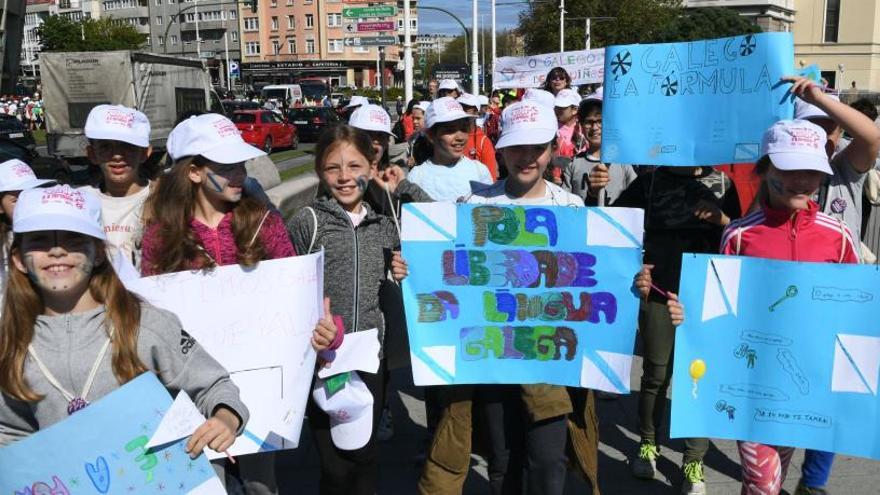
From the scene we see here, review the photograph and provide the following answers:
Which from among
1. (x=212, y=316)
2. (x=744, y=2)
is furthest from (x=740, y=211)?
(x=744, y=2)

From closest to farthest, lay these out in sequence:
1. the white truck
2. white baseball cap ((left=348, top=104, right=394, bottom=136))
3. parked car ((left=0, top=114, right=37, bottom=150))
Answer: white baseball cap ((left=348, top=104, right=394, bottom=136)), the white truck, parked car ((left=0, top=114, right=37, bottom=150))

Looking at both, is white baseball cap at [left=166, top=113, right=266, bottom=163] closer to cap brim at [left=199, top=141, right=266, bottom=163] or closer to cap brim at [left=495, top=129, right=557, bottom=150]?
cap brim at [left=199, top=141, right=266, bottom=163]

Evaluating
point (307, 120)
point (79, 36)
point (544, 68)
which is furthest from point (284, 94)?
point (544, 68)

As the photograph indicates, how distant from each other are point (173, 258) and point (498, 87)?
11.9 meters

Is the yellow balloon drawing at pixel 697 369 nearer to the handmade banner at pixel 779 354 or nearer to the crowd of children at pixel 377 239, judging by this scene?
the handmade banner at pixel 779 354

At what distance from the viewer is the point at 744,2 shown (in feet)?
195

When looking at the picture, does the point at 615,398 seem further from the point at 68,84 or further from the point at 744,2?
the point at 744,2

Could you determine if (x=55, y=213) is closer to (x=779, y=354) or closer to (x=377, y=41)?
(x=779, y=354)

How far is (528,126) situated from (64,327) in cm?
188

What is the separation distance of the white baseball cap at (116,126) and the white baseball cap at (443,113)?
1.76m

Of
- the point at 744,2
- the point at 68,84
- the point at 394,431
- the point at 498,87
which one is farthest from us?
the point at 744,2

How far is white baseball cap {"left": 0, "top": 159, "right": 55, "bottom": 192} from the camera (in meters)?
3.34

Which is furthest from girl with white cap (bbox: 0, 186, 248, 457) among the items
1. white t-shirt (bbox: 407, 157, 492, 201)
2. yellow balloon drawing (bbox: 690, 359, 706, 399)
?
white t-shirt (bbox: 407, 157, 492, 201)

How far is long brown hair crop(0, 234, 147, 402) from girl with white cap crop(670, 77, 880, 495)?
6.37 ft
